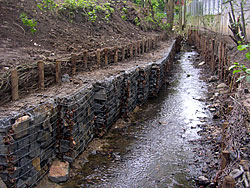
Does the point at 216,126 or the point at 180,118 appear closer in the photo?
the point at 216,126

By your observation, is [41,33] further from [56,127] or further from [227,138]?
[227,138]

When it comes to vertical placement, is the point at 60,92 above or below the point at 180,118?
above

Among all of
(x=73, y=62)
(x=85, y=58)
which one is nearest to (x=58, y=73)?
(x=73, y=62)

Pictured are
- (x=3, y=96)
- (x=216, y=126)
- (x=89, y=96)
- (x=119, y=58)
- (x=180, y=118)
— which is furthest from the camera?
(x=119, y=58)

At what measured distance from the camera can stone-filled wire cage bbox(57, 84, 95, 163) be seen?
5.10 m

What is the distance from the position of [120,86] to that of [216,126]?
3.00 metres

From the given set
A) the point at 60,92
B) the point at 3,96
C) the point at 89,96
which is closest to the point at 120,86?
the point at 89,96

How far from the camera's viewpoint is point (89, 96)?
621 centimetres

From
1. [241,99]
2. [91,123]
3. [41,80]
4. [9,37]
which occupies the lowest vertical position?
[91,123]

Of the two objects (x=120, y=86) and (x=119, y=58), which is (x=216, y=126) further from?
(x=119, y=58)

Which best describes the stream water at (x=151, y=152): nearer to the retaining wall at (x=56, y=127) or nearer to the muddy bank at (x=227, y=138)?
the muddy bank at (x=227, y=138)

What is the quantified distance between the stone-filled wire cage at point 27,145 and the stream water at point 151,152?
71cm

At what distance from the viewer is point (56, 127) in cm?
507

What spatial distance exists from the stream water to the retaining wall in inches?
20.0
